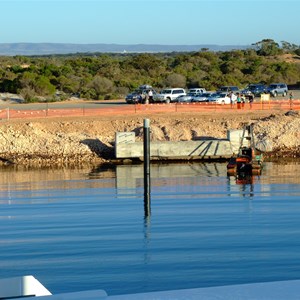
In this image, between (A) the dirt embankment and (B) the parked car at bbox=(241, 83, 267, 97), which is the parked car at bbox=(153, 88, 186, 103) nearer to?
(B) the parked car at bbox=(241, 83, 267, 97)

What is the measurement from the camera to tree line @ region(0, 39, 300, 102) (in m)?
76.1

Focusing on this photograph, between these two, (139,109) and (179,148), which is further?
(139,109)

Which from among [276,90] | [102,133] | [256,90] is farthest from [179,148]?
[276,90]

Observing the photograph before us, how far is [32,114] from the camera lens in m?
53.8

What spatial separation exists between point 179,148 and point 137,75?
52593 millimetres

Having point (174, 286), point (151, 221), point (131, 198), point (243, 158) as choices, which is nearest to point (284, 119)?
point (243, 158)

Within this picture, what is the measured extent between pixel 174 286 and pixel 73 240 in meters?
6.12

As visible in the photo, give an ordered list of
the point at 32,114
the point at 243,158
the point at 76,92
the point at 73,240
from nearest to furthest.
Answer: the point at 73,240, the point at 243,158, the point at 32,114, the point at 76,92

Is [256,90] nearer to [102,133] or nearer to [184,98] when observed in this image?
[184,98]

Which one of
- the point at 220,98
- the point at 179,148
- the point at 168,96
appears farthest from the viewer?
the point at 168,96

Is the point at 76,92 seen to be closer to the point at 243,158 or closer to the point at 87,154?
the point at 87,154

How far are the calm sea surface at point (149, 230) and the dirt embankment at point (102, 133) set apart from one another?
5.22 meters

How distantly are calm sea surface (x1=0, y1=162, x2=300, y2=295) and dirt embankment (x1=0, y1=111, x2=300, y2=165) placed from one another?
17.1 ft

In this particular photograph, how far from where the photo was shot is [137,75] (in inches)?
3789
